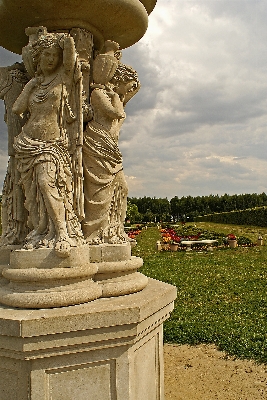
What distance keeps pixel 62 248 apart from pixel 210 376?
11.4 feet

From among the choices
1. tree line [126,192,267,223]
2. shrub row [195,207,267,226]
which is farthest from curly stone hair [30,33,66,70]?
tree line [126,192,267,223]

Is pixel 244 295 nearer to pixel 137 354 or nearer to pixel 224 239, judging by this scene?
A: pixel 137 354

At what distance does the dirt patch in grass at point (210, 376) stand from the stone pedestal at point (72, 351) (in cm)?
203

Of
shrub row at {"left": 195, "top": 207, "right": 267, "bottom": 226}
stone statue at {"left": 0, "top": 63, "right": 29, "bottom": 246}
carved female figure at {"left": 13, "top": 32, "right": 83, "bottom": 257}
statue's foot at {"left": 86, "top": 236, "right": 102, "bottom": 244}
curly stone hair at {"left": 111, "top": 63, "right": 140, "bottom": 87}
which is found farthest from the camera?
shrub row at {"left": 195, "top": 207, "right": 267, "bottom": 226}

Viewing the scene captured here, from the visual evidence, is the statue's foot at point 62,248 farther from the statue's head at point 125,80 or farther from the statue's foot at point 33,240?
the statue's head at point 125,80

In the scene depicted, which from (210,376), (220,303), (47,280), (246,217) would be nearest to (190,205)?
(246,217)

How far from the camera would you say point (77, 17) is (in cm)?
398

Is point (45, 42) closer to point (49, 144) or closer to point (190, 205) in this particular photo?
point (49, 144)

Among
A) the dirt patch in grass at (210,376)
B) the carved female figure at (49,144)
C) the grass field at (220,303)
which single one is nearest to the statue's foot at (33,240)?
the carved female figure at (49,144)

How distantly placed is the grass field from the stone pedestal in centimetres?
353

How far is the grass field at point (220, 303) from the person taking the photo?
653 centimetres

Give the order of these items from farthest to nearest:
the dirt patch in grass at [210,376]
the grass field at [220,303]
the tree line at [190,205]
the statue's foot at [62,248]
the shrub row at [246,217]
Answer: the tree line at [190,205] → the shrub row at [246,217] → the grass field at [220,303] → the dirt patch in grass at [210,376] → the statue's foot at [62,248]

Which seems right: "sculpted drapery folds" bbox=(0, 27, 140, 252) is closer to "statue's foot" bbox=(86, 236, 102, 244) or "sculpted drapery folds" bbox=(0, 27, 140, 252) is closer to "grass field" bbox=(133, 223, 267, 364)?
"statue's foot" bbox=(86, 236, 102, 244)

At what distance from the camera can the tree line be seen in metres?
67.9
